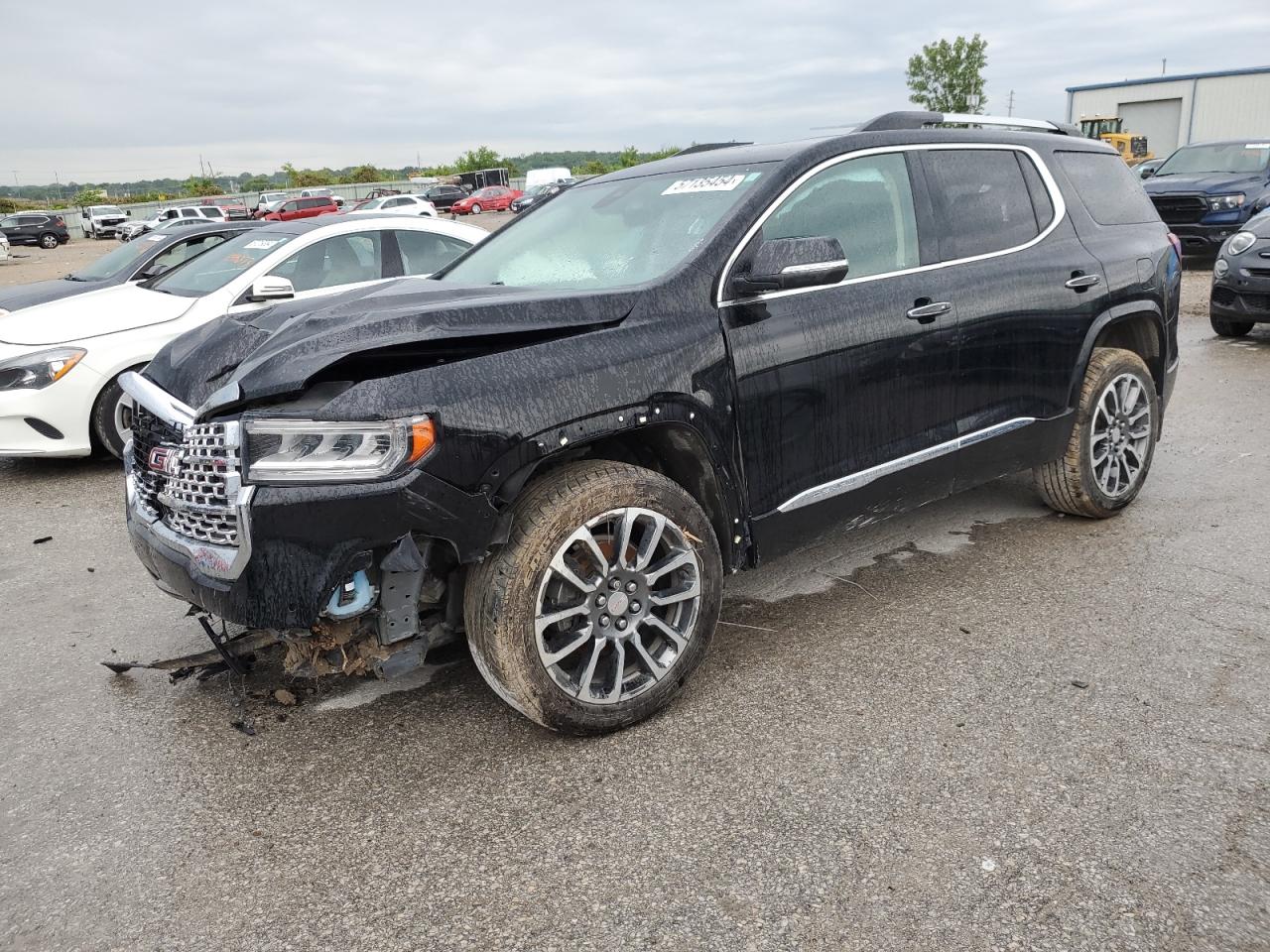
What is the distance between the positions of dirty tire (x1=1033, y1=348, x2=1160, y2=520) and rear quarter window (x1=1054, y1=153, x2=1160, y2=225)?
675 millimetres

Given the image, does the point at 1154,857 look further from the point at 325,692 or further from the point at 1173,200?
the point at 1173,200

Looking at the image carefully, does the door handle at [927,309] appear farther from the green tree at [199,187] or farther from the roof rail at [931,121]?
the green tree at [199,187]

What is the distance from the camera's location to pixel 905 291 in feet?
12.0

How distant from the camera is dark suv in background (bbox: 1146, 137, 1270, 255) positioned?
13953 millimetres

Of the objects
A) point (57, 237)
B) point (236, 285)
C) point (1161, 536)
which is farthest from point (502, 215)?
point (1161, 536)

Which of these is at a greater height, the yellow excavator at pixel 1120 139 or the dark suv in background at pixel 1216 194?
the yellow excavator at pixel 1120 139

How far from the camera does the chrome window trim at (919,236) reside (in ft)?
10.6

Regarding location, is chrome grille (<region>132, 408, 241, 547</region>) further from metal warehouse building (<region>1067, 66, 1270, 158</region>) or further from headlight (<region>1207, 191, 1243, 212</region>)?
metal warehouse building (<region>1067, 66, 1270, 158</region>)

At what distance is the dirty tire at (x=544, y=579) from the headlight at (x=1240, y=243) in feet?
27.0

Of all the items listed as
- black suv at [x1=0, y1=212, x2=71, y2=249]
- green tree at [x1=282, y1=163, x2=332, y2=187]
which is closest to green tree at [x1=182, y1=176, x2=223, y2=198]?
green tree at [x1=282, y1=163, x2=332, y2=187]

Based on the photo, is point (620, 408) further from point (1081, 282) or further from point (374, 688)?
point (1081, 282)

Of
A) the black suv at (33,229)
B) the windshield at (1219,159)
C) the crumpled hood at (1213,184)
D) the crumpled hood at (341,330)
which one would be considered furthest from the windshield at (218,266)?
the black suv at (33,229)

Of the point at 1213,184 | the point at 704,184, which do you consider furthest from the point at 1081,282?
the point at 1213,184

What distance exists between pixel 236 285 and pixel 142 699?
412 cm
